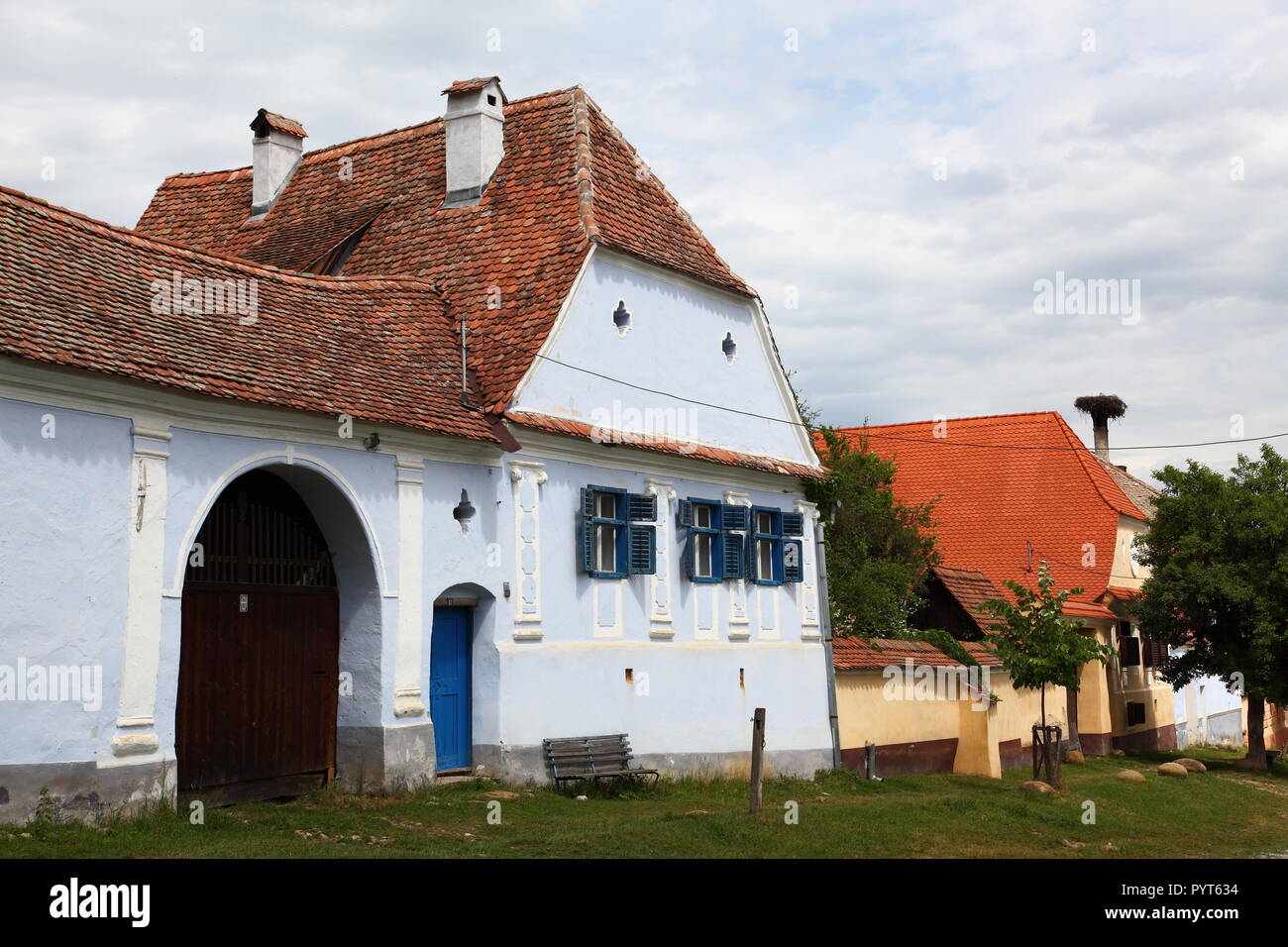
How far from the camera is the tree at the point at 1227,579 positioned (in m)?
28.2

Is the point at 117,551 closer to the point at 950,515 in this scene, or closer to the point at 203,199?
the point at 203,199

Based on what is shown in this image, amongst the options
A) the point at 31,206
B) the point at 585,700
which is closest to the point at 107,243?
the point at 31,206

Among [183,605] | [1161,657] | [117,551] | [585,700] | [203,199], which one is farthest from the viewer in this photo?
[1161,657]

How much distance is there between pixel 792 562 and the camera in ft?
74.2

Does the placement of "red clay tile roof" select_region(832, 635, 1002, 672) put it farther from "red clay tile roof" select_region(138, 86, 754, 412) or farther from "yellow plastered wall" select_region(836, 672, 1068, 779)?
"red clay tile roof" select_region(138, 86, 754, 412)

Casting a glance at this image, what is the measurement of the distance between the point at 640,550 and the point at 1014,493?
20025 mm

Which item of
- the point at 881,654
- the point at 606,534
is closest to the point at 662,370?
the point at 606,534

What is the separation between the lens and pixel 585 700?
721 inches

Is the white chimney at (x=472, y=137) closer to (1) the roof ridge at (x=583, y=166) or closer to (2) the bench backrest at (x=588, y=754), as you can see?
(1) the roof ridge at (x=583, y=166)

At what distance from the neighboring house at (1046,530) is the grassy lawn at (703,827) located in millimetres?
9461

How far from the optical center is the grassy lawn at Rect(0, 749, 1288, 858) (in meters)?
12.3

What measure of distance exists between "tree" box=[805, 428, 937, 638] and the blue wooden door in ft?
35.1
